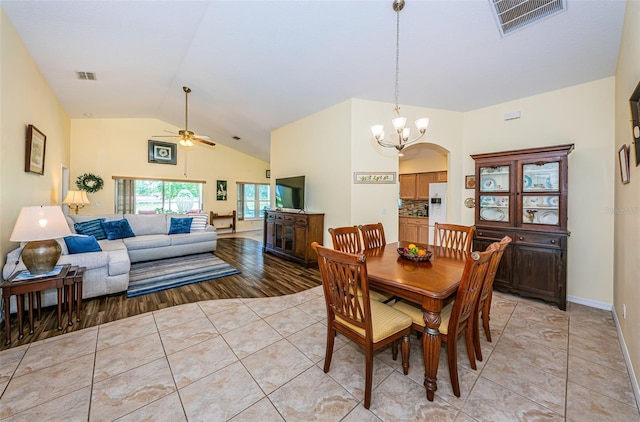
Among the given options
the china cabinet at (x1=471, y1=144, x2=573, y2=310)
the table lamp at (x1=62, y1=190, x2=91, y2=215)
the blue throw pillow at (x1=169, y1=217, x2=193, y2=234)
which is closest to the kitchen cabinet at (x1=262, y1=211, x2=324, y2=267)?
the blue throw pillow at (x1=169, y1=217, x2=193, y2=234)

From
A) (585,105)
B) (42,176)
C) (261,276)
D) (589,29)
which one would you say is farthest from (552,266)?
(42,176)

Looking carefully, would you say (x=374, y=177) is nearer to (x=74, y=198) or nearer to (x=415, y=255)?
(x=415, y=255)

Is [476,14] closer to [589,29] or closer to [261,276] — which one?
[589,29]

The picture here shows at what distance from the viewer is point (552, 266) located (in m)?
2.99

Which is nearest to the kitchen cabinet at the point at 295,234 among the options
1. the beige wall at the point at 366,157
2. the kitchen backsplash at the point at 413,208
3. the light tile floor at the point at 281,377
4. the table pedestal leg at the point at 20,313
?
the beige wall at the point at 366,157

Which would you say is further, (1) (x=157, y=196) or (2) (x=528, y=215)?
(1) (x=157, y=196)

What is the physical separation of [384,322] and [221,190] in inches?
312

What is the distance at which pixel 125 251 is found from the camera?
354cm

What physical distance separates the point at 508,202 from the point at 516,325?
1577 mm

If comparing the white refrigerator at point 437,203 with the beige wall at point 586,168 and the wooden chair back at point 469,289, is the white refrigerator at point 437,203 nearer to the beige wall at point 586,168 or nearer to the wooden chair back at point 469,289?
the beige wall at point 586,168

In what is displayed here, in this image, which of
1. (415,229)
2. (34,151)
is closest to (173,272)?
(34,151)

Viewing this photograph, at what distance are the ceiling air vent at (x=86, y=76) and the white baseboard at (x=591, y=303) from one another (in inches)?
299

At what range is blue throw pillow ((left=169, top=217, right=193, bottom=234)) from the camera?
18.1 ft

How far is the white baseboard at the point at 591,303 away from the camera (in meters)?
2.98
